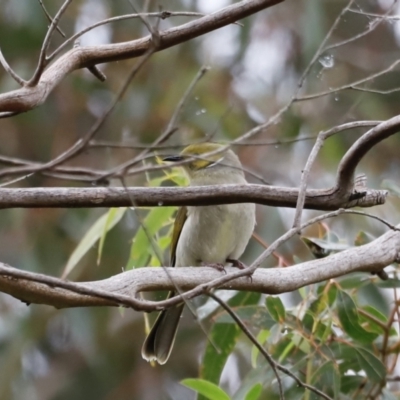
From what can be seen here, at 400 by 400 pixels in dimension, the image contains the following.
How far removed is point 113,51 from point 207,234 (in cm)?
137

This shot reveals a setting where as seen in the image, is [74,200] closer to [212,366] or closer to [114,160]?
[212,366]

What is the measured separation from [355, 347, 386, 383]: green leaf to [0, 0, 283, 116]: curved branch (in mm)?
1389

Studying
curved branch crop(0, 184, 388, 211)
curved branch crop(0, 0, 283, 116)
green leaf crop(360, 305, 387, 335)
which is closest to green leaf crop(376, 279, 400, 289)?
green leaf crop(360, 305, 387, 335)

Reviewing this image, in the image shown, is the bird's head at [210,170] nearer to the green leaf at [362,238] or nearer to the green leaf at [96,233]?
the green leaf at [96,233]

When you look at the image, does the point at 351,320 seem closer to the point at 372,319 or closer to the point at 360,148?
the point at 372,319

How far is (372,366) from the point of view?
9.07 feet

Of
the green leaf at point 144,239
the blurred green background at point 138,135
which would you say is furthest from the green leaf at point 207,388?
the blurred green background at point 138,135

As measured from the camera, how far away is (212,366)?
115 inches

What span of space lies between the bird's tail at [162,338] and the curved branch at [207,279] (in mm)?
711

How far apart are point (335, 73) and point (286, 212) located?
1.40 m

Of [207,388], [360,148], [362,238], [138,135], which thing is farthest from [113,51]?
[138,135]

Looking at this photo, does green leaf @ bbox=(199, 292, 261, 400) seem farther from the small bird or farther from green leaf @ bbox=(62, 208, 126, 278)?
green leaf @ bbox=(62, 208, 126, 278)

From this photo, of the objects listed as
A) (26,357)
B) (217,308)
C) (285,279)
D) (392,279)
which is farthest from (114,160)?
(285,279)

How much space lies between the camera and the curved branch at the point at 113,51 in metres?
1.80
